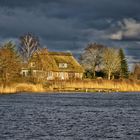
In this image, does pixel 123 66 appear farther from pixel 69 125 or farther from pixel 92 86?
pixel 69 125

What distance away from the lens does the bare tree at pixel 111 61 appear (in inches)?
4811

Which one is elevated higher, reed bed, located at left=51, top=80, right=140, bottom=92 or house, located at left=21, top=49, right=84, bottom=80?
house, located at left=21, top=49, right=84, bottom=80

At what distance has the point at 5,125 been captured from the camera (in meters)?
33.0

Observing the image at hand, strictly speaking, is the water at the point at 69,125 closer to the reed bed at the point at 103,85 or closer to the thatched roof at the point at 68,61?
the reed bed at the point at 103,85

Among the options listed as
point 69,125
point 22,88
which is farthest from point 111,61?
point 69,125

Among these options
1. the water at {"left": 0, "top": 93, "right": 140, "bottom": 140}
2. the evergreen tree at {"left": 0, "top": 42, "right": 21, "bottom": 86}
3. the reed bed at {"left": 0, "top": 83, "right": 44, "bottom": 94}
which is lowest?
the water at {"left": 0, "top": 93, "right": 140, "bottom": 140}

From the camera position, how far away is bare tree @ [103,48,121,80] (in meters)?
122

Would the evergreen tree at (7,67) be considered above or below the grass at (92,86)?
above

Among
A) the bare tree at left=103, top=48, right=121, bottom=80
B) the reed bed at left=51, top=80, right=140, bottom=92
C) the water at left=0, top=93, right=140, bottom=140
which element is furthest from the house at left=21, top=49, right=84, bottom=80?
the water at left=0, top=93, right=140, bottom=140

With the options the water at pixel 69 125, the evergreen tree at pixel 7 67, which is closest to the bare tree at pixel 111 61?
the evergreen tree at pixel 7 67

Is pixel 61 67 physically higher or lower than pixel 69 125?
higher

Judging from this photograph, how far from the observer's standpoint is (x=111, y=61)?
4843 inches

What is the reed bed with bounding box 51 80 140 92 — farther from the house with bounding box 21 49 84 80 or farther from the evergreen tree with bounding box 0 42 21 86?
the house with bounding box 21 49 84 80

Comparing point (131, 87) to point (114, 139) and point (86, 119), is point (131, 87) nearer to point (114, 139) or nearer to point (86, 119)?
point (86, 119)
